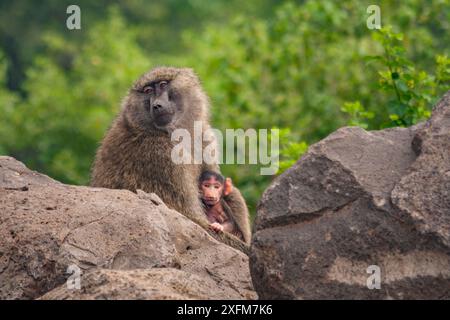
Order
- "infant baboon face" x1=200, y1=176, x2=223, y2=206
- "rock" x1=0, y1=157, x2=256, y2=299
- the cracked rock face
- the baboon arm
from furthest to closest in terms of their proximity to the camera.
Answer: the baboon arm → "infant baboon face" x1=200, y1=176, x2=223, y2=206 → "rock" x1=0, y1=157, x2=256, y2=299 → the cracked rock face

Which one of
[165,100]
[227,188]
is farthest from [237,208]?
[165,100]

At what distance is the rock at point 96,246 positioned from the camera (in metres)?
5.50

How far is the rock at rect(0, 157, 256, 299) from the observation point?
550 centimetres

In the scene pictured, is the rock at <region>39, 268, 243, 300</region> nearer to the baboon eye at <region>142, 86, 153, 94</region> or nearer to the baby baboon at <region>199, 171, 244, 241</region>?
the baby baboon at <region>199, 171, 244, 241</region>

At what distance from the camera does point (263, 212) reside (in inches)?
208

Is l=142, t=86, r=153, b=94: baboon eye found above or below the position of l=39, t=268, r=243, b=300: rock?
above

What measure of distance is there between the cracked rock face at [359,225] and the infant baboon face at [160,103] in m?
2.37

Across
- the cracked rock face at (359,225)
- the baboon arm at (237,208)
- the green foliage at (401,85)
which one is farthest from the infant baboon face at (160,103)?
the cracked rock face at (359,225)

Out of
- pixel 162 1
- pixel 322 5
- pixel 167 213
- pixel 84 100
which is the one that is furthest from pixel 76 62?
pixel 167 213

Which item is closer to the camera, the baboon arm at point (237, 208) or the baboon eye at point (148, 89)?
the baboon eye at point (148, 89)

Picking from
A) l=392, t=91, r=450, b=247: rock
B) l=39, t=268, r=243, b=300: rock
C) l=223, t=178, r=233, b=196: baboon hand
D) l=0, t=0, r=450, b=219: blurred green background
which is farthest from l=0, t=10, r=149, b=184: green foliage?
l=392, t=91, r=450, b=247: rock

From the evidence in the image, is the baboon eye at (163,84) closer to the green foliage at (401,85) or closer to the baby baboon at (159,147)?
the baby baboon at (159,147)

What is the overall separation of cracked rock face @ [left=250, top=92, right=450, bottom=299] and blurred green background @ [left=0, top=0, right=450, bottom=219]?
2.47 meters
